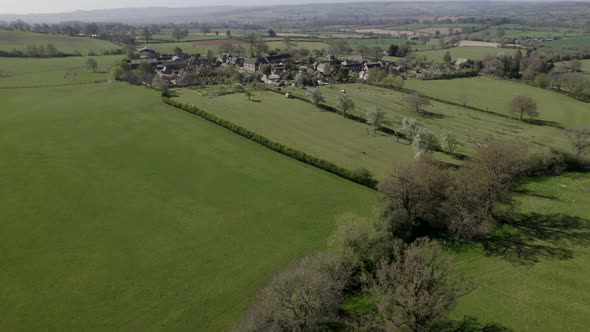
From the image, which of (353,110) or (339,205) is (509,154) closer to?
(339,205)

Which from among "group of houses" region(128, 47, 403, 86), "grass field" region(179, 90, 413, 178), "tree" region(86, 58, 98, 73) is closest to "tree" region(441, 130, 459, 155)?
"grass field" region(179, 90, 413, 178)

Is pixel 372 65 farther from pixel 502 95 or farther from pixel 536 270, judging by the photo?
pixel 536 270

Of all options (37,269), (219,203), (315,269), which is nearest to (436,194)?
(315,269)

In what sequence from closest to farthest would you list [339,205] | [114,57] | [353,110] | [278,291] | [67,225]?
[278,291], [67,225], [339,205], [353,110], [114,57]

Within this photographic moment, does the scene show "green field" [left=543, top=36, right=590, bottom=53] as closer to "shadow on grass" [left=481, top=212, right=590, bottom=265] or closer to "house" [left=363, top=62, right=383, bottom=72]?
"house" [left=363, top=62, right=383, bottom=72]

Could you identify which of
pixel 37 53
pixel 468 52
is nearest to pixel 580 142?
pixel 468 52

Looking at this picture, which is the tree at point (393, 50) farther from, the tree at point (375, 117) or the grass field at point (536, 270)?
the grass field at point (536, 270)

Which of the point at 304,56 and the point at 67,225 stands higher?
the point at 304,56
